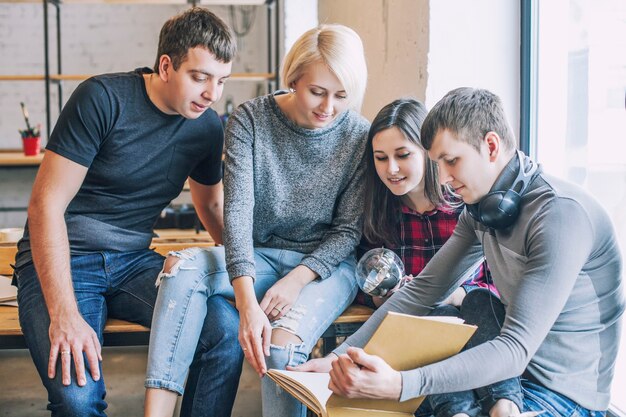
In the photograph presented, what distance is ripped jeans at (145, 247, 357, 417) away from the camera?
1.67m

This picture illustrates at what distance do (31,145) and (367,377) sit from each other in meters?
3.76

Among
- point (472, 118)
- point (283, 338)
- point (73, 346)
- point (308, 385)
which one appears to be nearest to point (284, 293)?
point (283, 338)

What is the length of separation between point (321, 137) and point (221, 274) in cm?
44

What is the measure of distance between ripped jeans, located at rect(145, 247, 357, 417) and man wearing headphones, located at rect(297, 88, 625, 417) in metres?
0.24

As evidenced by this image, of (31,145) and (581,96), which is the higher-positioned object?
(581,96)

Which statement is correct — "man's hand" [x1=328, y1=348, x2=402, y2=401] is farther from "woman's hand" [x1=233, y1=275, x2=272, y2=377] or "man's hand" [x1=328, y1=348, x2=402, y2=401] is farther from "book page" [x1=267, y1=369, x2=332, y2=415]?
"woman's hand" [x1=233, y1=275, x2=272, y2=377]

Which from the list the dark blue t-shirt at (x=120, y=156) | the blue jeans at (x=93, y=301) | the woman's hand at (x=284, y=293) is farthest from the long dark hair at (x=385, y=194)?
the blue jeans at (x=93, y=301)

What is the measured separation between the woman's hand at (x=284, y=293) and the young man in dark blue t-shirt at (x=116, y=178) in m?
0.22

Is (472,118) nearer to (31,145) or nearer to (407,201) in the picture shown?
(407,201)

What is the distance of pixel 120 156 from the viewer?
1.97m

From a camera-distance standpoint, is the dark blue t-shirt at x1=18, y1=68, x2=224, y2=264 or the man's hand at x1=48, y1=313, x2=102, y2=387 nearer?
the man's hand at x1=48, y1=313, x2=102, y2=387

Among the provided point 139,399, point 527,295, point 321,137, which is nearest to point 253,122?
point 321,137

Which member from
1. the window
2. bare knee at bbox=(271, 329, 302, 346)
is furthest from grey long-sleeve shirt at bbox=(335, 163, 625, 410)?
the window

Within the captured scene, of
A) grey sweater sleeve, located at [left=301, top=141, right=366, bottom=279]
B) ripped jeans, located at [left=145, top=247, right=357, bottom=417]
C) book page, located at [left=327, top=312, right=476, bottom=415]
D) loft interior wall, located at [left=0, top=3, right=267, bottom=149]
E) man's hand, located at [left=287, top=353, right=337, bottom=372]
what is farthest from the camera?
loft interior wall, located at [left=0, top=3, right=267, bottom=149]
